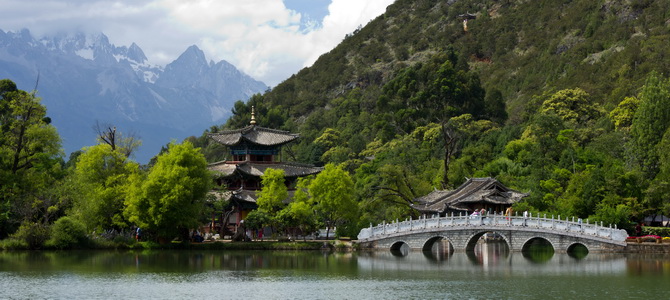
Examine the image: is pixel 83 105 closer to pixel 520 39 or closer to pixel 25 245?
pixel 520 39

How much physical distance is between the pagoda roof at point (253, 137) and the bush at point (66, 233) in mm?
18460

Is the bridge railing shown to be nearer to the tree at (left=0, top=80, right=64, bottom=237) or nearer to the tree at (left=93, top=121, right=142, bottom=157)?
the tree at (left=93, top=121, right=142, bottom=157)

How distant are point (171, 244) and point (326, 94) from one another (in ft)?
250

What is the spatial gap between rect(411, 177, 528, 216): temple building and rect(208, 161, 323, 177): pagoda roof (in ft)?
36.5

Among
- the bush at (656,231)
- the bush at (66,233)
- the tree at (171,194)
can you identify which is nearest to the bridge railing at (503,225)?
the bush at (656,231)

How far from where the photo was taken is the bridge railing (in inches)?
1778

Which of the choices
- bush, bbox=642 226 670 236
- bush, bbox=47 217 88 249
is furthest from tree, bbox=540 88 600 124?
bush, bbox=47 217 88 249

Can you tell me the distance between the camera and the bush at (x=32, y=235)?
163 feet

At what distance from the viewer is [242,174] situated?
64625mm

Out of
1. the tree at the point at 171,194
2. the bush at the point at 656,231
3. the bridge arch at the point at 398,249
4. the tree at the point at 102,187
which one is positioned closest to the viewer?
the bush at the point at 656,231

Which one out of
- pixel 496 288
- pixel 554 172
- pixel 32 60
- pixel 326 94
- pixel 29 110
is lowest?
pixel 496 288

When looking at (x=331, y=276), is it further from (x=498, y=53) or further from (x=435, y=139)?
(x=498, y=53)

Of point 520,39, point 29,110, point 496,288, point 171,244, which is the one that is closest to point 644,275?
point 496,288

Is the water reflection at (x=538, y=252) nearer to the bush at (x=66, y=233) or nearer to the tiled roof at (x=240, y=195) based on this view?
the tiled roof at (x=240, y=195)
